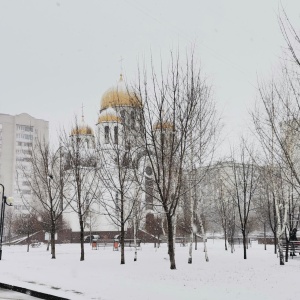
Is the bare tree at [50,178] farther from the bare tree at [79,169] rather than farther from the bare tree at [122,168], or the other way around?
the bare tree at [122,168]

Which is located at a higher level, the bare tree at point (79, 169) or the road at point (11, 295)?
the bare tree at point (79, 169)

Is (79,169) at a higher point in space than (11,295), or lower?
higher

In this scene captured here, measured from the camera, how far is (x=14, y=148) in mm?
103125

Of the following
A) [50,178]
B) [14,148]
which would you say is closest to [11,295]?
[50,178]

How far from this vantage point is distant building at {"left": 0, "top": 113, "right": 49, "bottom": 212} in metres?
100

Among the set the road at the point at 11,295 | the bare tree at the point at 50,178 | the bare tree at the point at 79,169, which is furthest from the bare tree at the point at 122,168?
the road at the point at 11,295

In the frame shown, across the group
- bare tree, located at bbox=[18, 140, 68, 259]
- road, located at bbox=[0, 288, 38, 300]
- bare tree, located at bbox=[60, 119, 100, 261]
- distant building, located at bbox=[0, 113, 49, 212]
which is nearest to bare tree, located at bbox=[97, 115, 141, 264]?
bare tree, located at bbox=[60, 119, 100, 261]

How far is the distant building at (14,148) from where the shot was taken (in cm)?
10031

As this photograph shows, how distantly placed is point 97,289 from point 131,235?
42.3m

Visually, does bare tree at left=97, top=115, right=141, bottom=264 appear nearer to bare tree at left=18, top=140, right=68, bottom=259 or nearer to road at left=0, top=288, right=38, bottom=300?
bare tree at left=18, top=140, right=68, bottom=259

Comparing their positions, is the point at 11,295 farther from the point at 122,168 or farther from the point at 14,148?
the point at 14,148

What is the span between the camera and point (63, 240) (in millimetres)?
53594

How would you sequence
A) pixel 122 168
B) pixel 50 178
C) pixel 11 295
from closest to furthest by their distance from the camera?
pixel 11 295, pixel 122 168, pixel 50 178

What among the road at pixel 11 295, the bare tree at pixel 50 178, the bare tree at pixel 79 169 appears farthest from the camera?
the bare tree at pixel 50 178
